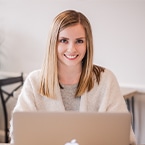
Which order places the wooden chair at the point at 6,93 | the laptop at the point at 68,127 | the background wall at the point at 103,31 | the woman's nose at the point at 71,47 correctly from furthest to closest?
the wooden chair at the point at 6,93, the background wall at the point at 103,31, the woman's nose at the point at 71,47, the laptop at the point at 68,127

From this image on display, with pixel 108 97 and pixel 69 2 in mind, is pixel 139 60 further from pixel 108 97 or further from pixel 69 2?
pixel 108 97

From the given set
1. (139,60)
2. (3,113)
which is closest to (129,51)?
(139,60)

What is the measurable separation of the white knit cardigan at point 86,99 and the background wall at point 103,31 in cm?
118

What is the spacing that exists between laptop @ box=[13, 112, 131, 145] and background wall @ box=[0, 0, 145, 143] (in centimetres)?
166

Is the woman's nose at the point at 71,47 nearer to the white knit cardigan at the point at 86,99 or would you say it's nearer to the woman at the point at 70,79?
the woman at the point at 70,79

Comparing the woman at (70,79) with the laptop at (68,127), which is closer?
the laptop at (68,127)

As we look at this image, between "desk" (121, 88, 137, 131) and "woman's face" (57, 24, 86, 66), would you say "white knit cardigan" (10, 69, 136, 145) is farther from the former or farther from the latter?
"desk" (121, 88, 137, 131)

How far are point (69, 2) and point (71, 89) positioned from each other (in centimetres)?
150

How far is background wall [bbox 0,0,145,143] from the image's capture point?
262 centimetres

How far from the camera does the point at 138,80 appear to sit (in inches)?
105

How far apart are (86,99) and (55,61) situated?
24cm

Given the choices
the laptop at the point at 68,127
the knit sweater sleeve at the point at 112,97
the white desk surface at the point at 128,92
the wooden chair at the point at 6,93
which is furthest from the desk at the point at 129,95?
the laptop at the point at 68,127

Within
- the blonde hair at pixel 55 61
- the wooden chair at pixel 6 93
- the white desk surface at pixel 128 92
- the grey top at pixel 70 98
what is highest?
the blonde hair at pixel 55 61

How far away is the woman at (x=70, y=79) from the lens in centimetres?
141
